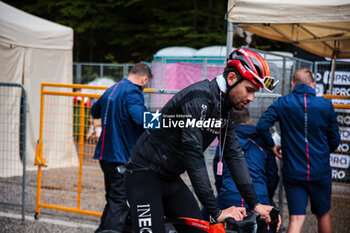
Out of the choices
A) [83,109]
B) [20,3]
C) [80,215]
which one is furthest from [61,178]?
[20,3]

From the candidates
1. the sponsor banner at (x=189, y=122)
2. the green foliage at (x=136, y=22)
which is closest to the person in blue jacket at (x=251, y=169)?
the sponsor banner at (x=189, y=122)

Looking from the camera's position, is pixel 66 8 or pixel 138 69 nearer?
pixel 138 69

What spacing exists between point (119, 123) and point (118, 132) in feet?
0.37

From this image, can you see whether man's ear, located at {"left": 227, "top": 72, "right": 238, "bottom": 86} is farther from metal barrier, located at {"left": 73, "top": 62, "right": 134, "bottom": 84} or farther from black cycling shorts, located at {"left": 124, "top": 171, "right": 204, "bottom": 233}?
metal barrier, located at {"left": 73, "top": 62, "right": 134, "bottom": 84}

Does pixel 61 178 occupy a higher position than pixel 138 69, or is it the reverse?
pixel 138 69

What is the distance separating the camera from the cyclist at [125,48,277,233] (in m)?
2.54

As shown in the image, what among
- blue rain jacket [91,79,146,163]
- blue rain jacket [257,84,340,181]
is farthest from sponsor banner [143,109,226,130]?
blue rain jacket [91,79,146,163]

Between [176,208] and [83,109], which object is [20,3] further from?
[176,208]

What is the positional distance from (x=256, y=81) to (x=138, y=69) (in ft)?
8.30

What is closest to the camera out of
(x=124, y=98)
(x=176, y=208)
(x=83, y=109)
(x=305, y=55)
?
(x=176, y=208)

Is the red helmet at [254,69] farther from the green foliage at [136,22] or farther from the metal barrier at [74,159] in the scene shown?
the green foliage at [136,22]

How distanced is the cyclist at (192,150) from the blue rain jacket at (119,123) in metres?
1.89

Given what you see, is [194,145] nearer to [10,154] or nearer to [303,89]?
[303,89]

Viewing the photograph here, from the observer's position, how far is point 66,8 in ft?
67.2
